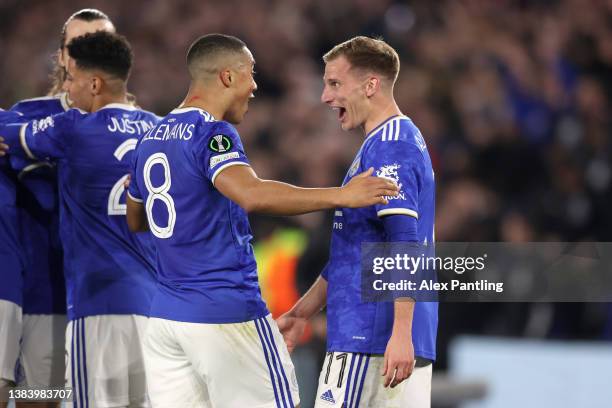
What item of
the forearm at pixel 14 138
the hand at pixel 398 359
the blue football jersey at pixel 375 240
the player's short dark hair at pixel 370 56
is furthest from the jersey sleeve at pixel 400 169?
the forearm at pixel 14 138

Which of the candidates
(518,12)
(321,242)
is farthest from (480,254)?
(518,12)

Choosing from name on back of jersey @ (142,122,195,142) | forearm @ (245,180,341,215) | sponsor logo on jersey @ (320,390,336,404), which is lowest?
sponsor logo on jersey @ (320,390,336,404)

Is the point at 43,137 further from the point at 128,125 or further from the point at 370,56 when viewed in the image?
the point at 370,56

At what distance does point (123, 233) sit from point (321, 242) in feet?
12.6

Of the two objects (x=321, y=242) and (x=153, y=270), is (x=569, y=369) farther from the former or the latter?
(x=153, y=270)

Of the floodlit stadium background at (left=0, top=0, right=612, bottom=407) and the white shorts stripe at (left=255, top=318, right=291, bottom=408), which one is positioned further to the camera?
the floodlit stadium background at (left=0, top=0, right=612, bottom=407)

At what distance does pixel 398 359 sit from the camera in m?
3.69

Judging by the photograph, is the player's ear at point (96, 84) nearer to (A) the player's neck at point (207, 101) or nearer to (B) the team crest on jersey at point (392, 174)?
(A) the player's neck at point (207, 101)

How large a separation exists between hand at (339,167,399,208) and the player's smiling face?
1.76 ft

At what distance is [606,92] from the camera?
30.1ft

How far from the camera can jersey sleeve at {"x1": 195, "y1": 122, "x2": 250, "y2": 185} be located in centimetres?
370

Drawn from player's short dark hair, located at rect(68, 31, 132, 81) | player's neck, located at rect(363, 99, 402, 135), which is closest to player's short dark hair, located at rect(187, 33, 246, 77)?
player's neck, located at rect(363, 99, 402, 135)

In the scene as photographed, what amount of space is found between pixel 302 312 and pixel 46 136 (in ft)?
4.72

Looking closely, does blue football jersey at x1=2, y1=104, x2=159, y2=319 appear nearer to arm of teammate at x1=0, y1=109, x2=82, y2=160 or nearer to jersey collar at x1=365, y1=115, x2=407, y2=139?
arm of teammate at x1=0, y1=109, x2=82, y2=160
